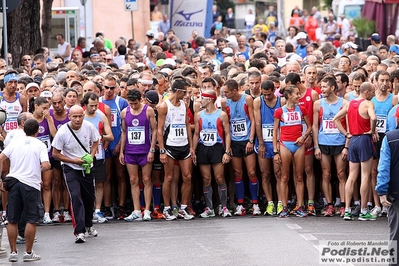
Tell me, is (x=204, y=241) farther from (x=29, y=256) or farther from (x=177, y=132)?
(x=177, y=132)

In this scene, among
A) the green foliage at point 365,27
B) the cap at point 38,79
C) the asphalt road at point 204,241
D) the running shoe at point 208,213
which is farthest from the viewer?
the green foliage at point 365,27

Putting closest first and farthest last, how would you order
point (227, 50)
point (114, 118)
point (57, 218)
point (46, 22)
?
point (57, 218), point (114, 118), point (227, 50), point (46, 22)

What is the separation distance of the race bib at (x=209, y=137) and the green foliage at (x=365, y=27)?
76.6 feet

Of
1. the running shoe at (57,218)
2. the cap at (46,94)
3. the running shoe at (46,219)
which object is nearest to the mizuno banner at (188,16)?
the cap at (46,94)

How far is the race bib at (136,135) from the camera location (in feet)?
54.0

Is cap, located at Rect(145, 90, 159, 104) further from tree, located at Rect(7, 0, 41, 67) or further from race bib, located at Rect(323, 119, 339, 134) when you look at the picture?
tree, located at Rect(7, 0, 41, 67)

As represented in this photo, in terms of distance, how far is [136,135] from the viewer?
649 inches

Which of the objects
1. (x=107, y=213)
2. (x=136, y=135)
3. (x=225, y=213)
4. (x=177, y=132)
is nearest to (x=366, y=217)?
(x=225, y=213)

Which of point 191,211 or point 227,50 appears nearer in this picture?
point 191,211

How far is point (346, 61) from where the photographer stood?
64.7 ft

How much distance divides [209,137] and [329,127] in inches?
68.4

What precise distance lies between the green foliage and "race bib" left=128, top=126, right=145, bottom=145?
23.7 meters

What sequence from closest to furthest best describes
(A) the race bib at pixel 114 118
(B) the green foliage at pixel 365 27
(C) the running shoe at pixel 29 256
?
(C) the running shoe at pixel 29 256
(A) the race bib at pixel 114 118
(B) the green foliage at pixel 365 27

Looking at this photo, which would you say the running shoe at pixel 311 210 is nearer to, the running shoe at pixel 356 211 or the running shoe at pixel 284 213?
the running shoe at pixel 284 213
